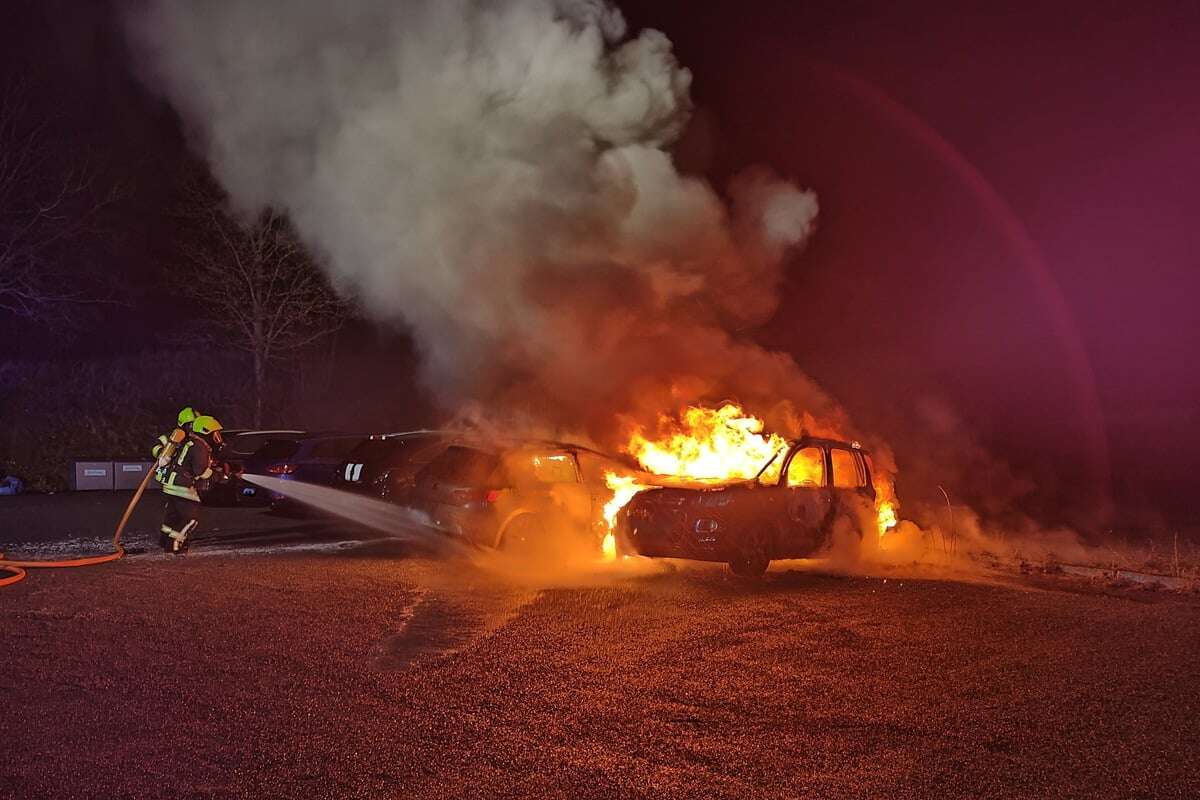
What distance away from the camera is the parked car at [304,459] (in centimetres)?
1556

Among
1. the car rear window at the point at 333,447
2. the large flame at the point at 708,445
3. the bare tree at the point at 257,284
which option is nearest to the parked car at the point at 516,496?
the large flame at the point at 708,445

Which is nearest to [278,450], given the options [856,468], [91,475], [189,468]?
[189,468]

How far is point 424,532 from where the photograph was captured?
1214cm

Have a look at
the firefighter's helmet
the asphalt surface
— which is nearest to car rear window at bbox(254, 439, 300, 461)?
the firefighter's helmet

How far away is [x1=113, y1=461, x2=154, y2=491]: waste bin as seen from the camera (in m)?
22.6

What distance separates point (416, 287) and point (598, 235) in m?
2.83

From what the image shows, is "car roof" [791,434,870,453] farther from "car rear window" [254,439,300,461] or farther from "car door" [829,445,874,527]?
"car rear window" [254,439,300,461]

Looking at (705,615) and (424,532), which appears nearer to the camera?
(705,615)

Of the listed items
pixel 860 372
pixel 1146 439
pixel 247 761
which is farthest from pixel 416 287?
pixel 1146 439

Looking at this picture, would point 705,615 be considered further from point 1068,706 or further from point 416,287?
point 416,287

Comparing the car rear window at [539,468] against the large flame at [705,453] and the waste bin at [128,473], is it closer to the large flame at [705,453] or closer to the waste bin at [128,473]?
the large flame at [705,453]

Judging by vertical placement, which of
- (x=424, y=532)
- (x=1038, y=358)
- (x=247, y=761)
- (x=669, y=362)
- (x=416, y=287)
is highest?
(x=1038, y=358)

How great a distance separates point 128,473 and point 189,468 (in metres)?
12.6

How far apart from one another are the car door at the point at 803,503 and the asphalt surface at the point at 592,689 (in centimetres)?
49
